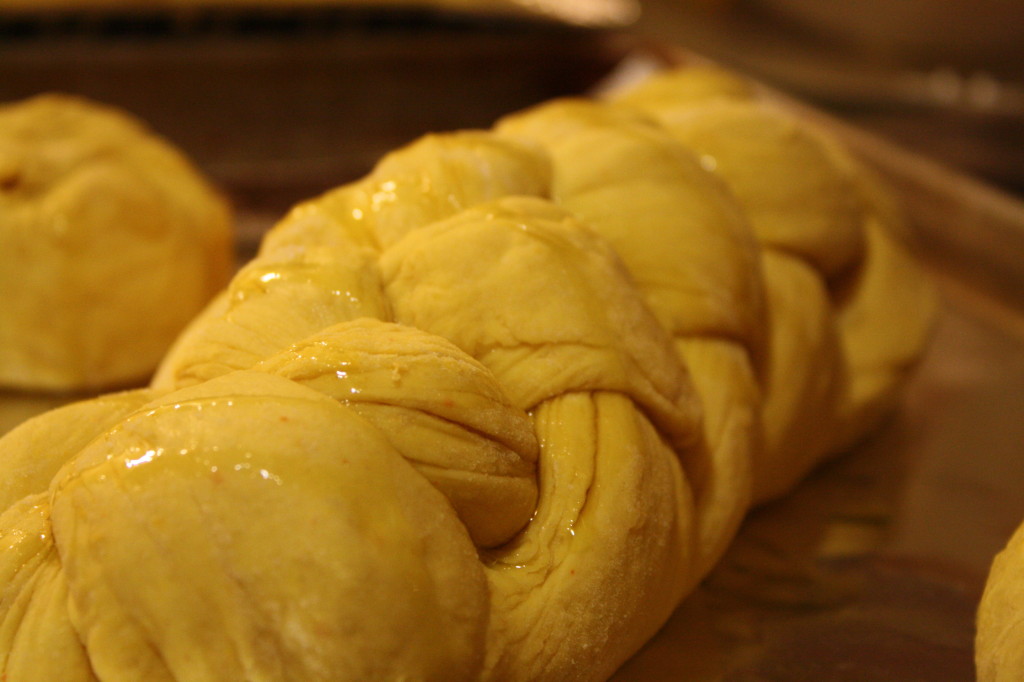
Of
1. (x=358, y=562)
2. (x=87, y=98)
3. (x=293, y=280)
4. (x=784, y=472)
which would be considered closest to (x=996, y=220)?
(x=784, y=472)

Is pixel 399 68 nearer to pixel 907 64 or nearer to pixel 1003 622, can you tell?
pixel 907 64

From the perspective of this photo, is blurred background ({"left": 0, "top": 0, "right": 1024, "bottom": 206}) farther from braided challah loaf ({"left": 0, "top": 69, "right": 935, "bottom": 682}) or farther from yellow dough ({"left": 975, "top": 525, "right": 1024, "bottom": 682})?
Result: yellow dough ({"left": 975, "top": 525, "right": 1024, "bottom": 682})

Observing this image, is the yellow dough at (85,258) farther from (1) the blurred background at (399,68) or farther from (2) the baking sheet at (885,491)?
(1) the blurred background at (399,68)

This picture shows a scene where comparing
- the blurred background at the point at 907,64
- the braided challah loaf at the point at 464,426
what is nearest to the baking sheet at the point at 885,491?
the braided challah loaf at the point at 464,426

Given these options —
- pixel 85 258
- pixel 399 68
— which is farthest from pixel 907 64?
pixel 85 258

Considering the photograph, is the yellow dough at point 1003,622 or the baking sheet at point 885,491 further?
the baking sheet at point 885,491

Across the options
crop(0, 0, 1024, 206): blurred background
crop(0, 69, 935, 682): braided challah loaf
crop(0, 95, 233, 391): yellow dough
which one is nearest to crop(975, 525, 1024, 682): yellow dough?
crop(0, 69, 935, 682): braided challah loaf
